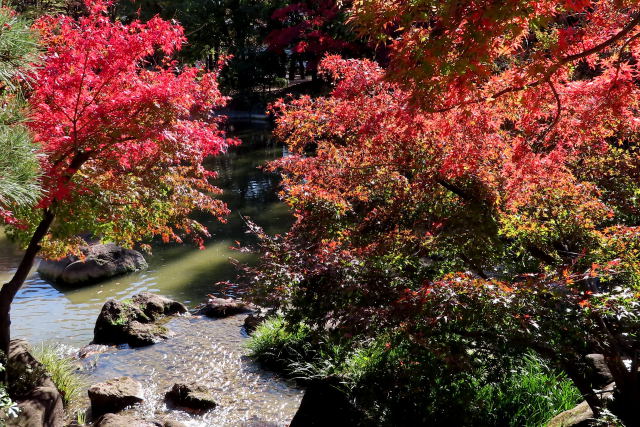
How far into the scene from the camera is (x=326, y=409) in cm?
487

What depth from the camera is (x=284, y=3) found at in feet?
85.3

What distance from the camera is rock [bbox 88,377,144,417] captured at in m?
5.70

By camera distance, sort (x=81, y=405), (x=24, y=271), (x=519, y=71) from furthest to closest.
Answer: (x=81, y=405), (x=24, y=271), (x=519, y=71)

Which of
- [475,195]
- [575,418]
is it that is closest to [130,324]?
[475,195]

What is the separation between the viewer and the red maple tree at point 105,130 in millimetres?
4636

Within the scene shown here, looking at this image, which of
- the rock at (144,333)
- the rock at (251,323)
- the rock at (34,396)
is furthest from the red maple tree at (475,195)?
the rock at (144,333)

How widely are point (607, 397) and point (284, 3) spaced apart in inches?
1004

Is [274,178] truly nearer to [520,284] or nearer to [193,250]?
[193,250]

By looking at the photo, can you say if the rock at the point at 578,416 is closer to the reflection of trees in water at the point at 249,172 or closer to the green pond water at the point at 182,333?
the green pond water at the point at 182,333

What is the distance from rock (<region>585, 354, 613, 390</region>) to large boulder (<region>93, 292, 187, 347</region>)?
5.85m

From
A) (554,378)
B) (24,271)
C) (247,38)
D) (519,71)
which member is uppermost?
(247,38)

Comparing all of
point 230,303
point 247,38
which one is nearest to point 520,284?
point 230,303

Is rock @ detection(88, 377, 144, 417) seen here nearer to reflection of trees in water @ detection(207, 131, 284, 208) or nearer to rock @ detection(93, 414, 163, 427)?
rock @ detection(93, 414, 163, 427)

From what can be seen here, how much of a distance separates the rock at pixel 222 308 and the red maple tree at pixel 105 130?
3.06 meters
